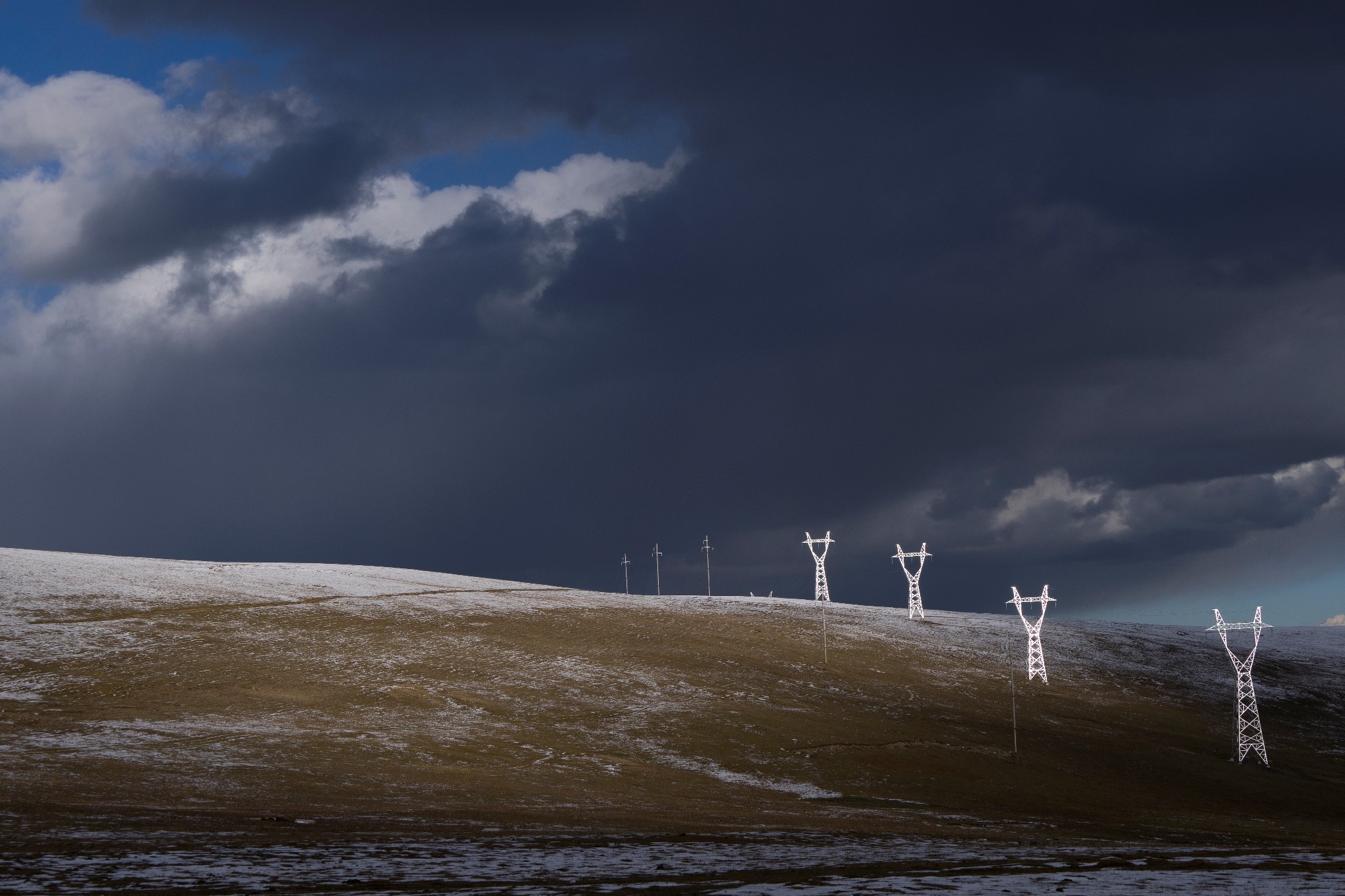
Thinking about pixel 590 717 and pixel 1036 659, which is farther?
pixel 1036 659

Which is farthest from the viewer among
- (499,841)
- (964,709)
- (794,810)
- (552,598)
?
→ (552,598)

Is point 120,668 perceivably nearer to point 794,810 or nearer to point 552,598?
point 794,810

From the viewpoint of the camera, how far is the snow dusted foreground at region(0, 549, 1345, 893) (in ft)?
78.8

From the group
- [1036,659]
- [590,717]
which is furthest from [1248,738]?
[590,717]

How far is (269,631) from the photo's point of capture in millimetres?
83875

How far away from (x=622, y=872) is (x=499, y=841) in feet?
22.3

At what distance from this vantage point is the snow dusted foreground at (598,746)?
24016mm

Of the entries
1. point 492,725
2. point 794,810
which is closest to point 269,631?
point 492,725

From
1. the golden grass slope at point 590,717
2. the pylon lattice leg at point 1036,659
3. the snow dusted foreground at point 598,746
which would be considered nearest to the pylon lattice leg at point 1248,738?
the golden grass slope at point 590,717

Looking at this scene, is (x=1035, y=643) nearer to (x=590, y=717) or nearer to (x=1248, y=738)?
(x=1248, y=738)

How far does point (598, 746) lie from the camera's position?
2335 inches

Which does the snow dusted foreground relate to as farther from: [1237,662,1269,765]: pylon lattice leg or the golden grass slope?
[1237,662,1269,765]: pylon lattice leg

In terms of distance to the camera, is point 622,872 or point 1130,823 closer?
point 622,872

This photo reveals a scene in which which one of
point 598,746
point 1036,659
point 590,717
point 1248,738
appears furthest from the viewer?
point 1036,659
